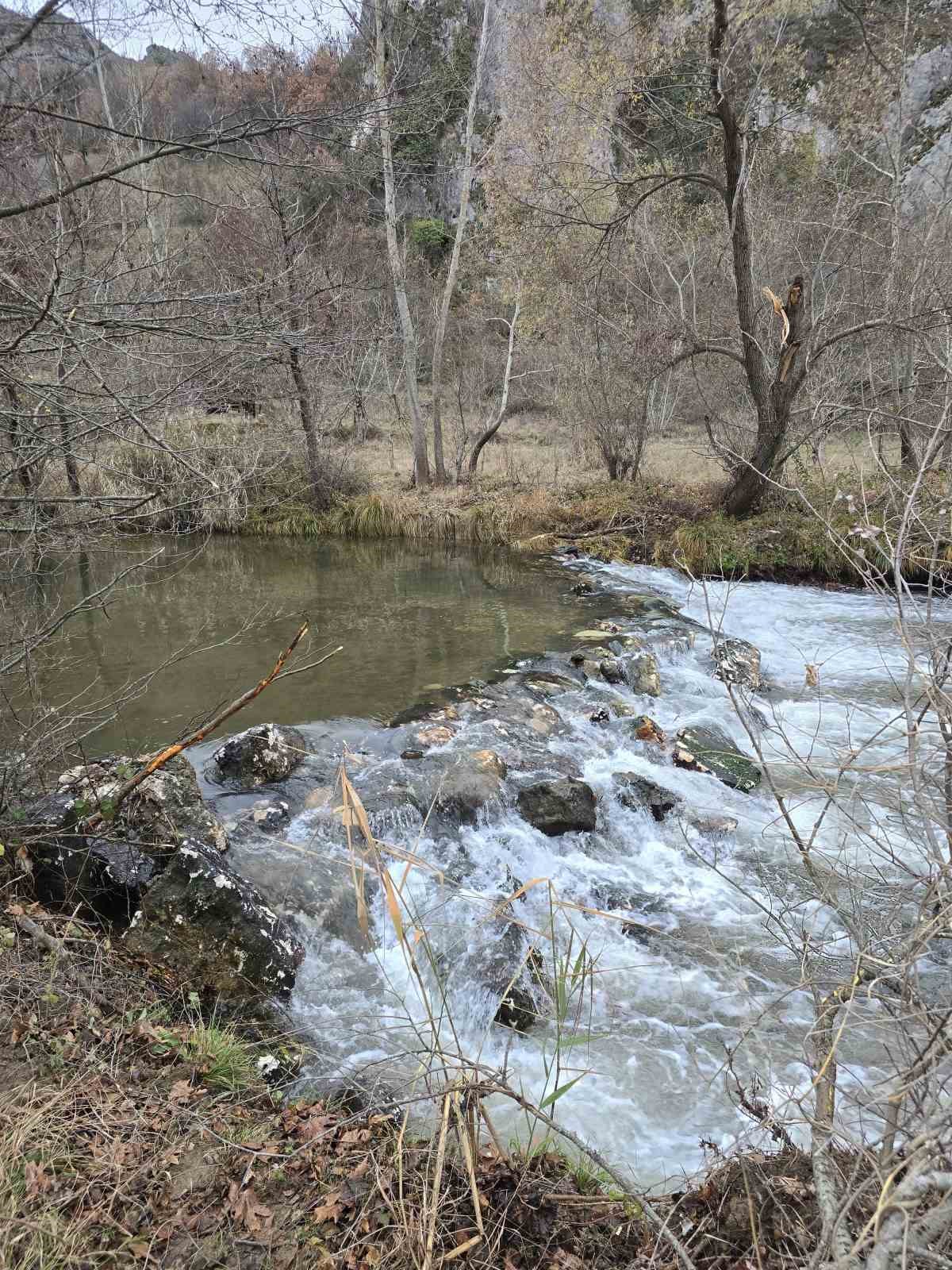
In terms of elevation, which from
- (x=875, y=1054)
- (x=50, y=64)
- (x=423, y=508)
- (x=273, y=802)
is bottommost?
(x=875, y=1054)

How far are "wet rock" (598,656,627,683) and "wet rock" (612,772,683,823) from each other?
190cm

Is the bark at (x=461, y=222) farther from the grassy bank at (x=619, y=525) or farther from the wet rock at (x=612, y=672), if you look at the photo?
the wet rock at (x=612, y=672)

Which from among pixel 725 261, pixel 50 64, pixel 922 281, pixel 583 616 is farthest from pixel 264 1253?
pixel 725 261

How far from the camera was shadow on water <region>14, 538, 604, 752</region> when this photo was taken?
6.38m

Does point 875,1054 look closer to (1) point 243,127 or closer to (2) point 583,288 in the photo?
(1) point 243,127

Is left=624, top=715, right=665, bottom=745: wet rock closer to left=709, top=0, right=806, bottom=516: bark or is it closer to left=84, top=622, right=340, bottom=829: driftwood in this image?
left=84, top=622, right=340, bottom=829: driftwood

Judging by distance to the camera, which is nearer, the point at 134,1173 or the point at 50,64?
the point at 134,1173

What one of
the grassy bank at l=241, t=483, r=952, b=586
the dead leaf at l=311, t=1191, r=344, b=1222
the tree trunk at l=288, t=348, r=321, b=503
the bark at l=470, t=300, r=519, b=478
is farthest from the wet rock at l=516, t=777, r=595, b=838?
the bark at l=470, t=300, r=519, b=478

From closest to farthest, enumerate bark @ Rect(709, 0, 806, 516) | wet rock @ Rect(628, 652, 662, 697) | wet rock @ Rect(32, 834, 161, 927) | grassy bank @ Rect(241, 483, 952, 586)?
wet rock @ Rect(32, 834, 161, 927) < wet rock @ Rect(628, 652, 662, 697) < bark @ Rect(709, 0, 806, 516) < grassy bank @ Rect(241, 483, 952, 586)

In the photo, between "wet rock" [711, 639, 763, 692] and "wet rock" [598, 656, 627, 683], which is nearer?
"wet rock" [711, 639, 763, 692]

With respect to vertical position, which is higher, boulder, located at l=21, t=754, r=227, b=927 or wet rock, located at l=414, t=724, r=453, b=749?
boulder, located at l=21, t=754, r=227, b=927

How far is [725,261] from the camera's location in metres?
12.4

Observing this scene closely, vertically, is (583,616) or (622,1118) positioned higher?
(583,616)

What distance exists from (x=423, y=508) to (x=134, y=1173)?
1203 cm
